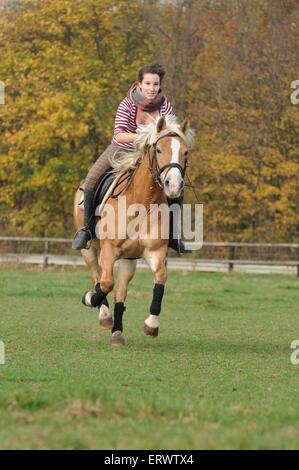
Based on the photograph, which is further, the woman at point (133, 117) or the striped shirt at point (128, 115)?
the striped shirt at point (128, 115)

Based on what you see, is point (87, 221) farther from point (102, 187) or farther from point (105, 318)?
point (105, 318)

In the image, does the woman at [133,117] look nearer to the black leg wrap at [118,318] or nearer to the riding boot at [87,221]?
the riding boot at [87,221]

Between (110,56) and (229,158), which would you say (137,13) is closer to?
(110,56)

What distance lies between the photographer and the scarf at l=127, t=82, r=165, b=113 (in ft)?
41.4

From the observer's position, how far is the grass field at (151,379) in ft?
20.7

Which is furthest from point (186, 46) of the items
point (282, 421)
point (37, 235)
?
point (282, 421)

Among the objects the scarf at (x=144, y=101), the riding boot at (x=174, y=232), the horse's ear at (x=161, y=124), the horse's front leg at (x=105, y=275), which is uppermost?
the scarf at (x=144, y=101)

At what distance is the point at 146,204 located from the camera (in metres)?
12.1

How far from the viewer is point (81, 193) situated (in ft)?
47.0

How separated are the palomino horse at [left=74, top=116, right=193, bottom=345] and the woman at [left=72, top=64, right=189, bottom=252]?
0.32m

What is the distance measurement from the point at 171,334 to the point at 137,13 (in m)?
30.9

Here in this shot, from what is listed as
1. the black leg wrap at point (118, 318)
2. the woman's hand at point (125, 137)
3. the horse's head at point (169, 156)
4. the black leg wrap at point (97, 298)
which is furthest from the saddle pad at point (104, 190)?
the black leg wrap at point (118, 318)

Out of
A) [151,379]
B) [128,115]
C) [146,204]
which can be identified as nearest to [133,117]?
[128,115]

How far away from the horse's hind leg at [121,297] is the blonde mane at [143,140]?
112 centimetres
